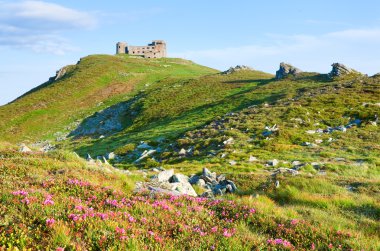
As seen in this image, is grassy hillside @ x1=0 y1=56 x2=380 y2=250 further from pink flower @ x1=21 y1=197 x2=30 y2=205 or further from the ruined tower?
the ruined tower

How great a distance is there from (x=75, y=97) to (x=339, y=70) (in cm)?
5737

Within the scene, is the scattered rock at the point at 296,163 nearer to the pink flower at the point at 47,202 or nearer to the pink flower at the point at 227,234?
the pink flower at the point at 227,234

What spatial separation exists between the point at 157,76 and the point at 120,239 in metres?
90.1

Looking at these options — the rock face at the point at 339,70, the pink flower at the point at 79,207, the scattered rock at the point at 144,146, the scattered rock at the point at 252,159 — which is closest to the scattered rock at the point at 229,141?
the scattered rock at the point at 252,159

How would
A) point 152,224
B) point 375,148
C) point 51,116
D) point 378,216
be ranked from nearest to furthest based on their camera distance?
point 152,224 < point 378,216 < point 375,148 < point 51,116

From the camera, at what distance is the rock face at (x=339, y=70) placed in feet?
190

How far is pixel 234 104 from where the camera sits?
155ft

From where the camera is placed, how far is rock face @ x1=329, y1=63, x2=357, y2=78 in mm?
57981

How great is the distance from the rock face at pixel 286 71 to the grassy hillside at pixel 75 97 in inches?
1286

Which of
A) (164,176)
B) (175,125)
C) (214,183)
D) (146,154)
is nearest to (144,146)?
(146,154)

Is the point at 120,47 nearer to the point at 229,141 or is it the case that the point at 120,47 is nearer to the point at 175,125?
the point at 175,125

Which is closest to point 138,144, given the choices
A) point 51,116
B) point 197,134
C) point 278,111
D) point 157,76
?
point 197,134

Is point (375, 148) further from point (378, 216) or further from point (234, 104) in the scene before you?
point (234, 104)

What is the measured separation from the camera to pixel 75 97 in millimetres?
73438
